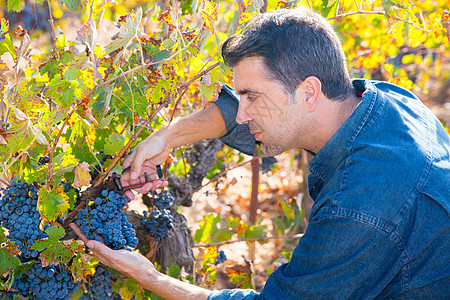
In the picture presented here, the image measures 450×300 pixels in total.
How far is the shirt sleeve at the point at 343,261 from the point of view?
53.5 inches

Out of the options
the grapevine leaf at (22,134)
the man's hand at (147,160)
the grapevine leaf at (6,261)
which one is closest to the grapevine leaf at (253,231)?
the man's hand at (147,160)

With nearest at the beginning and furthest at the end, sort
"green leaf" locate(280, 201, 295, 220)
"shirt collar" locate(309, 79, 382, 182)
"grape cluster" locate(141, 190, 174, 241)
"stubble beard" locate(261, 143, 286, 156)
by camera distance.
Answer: "shirt collar" locate(309, 79, 382, 182) < "stubble beard" locate(261, 143, 286, 156) < "grape cluster" locate(141, 190, 174, 241) < "green leaf" locate(280, 201, 295, 220)

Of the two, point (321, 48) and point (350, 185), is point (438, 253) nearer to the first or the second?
point (350, 185)

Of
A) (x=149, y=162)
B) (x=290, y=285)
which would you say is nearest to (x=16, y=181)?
(x=149, y=162)

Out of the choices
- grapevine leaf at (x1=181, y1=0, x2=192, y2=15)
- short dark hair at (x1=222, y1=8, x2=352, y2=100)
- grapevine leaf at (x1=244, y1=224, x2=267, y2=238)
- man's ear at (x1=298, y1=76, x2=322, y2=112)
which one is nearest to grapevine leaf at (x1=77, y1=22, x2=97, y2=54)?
short dark hair at (x1=222, y1=8, x2=352, y2=100)

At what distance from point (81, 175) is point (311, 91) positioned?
0.85 meters

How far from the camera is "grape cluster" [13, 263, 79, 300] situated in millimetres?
1637

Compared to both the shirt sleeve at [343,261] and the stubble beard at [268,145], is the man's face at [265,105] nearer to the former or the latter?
the stubble beard at [268,145]

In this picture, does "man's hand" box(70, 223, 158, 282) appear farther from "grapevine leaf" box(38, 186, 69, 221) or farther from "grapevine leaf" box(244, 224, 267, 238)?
"grapevine leaf" box(244, 224, 267, 238)

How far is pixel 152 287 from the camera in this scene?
1.64 meters

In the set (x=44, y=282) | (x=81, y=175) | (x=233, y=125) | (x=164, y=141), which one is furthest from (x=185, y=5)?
(x=44, y=282)

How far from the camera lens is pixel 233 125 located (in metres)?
2.22

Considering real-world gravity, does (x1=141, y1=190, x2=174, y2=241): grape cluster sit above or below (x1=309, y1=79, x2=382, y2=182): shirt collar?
below

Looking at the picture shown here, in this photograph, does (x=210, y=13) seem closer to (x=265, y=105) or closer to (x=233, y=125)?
(x=265, y=105)
